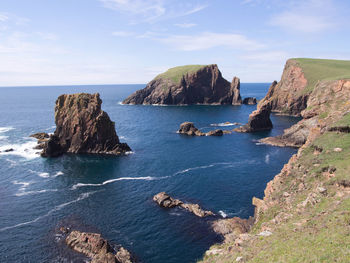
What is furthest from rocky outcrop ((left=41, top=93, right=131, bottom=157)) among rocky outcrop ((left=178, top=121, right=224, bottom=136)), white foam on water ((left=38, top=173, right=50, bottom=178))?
rocky outcrop ((left=178, top=121, right=224, bottom=136))

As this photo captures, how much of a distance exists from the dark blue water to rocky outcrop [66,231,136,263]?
5.43 ft

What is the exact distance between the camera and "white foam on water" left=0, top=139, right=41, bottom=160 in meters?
102

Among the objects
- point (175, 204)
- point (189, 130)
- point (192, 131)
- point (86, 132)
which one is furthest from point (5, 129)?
point (175, 204)

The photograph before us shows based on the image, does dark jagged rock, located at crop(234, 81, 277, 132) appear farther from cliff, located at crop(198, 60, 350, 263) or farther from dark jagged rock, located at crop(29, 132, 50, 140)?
dark jagged rock, located at crop(29, 132, 50, 140)

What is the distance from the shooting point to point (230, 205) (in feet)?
203

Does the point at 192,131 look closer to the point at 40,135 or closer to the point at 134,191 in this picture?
the point at 134,191

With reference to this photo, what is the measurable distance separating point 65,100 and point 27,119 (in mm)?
85856

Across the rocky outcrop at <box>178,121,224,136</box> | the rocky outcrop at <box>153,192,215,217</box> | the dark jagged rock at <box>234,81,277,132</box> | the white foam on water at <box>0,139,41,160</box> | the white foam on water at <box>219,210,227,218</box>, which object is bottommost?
the white foam on water at <box>219,210,227,218</box>

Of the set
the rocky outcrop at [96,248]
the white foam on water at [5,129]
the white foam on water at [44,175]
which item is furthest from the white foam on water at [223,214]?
the white foam on water at [5,129]

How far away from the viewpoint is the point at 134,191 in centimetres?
7056

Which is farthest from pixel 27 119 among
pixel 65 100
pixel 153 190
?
pixel 153 190

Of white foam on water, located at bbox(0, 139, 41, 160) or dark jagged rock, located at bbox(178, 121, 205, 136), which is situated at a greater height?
dark jagged rock, located at bbox(178, 121, 205, 136)

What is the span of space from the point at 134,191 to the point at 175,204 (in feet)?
45.1

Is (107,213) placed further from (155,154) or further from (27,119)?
(27,119)
